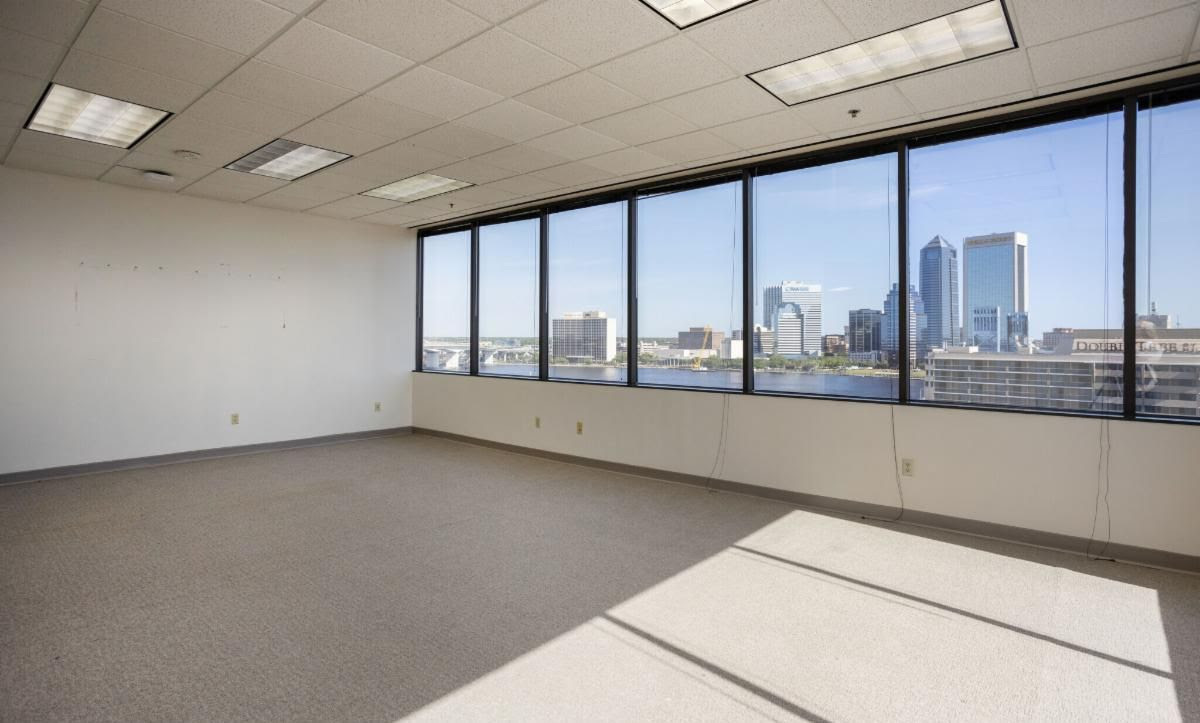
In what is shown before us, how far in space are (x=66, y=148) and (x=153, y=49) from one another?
2.26 meters

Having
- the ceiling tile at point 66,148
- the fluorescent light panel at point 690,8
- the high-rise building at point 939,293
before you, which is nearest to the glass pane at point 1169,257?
the high-rise building at point 939,293

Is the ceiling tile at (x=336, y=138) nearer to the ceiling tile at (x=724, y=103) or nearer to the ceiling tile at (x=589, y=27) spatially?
the ceiling tile at (x=589, y=27)

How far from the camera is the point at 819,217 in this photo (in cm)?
461

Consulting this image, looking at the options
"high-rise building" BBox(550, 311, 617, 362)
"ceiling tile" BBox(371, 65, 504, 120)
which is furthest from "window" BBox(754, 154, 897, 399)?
"ceiling tile" BBox(371, 65, 504, 120)

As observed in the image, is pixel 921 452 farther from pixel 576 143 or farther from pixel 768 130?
pixel 576 143

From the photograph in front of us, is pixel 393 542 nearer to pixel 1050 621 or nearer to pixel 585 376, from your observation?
pixel 585 376

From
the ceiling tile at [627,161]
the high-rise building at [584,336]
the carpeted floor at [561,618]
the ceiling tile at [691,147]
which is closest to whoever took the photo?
the carpeted floor at [561,618]

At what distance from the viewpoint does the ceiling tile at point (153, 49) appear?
274cm

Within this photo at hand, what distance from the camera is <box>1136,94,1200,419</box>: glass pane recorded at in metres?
3.32

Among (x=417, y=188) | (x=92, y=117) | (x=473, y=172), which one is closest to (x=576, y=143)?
(x=473, y=172)

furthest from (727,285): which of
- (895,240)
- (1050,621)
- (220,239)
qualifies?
(220,239)

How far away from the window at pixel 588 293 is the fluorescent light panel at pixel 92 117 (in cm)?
336

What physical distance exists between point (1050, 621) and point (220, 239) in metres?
7.01

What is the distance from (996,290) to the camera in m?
3.88
